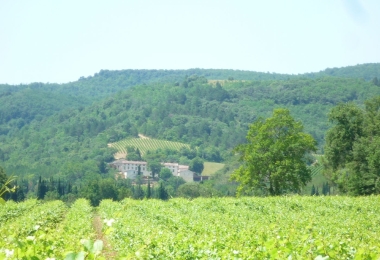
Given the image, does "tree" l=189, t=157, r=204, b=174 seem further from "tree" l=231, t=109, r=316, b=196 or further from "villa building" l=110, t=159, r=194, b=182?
"tree" l=231, t=109, r=316, b=196

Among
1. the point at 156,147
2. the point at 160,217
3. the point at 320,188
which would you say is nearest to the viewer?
the point at 160,217

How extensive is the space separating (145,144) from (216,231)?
570ft

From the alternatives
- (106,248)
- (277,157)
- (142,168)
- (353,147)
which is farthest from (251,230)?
(142,168)

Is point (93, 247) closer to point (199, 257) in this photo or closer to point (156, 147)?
point (199, 257)

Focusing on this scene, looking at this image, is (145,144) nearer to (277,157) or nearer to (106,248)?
(277,157)

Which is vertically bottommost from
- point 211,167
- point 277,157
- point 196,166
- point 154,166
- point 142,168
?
point 211,167

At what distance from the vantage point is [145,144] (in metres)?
188

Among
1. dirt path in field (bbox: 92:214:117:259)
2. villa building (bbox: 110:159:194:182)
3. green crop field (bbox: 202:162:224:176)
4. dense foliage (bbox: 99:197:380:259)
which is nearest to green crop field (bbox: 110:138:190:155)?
green crop field (bbox: 202:162:224:176)

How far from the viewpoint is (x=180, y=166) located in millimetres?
161750

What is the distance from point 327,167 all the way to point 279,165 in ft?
36.0

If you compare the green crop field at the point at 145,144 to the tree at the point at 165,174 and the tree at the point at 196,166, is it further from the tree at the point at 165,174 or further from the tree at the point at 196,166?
the tree at the point at 165,174

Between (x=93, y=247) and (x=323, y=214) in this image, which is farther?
(x=323, y=214)

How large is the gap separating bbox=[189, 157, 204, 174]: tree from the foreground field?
128054mm

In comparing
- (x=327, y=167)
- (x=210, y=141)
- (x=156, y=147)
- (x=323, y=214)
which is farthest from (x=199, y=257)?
(x=210, y=141)
